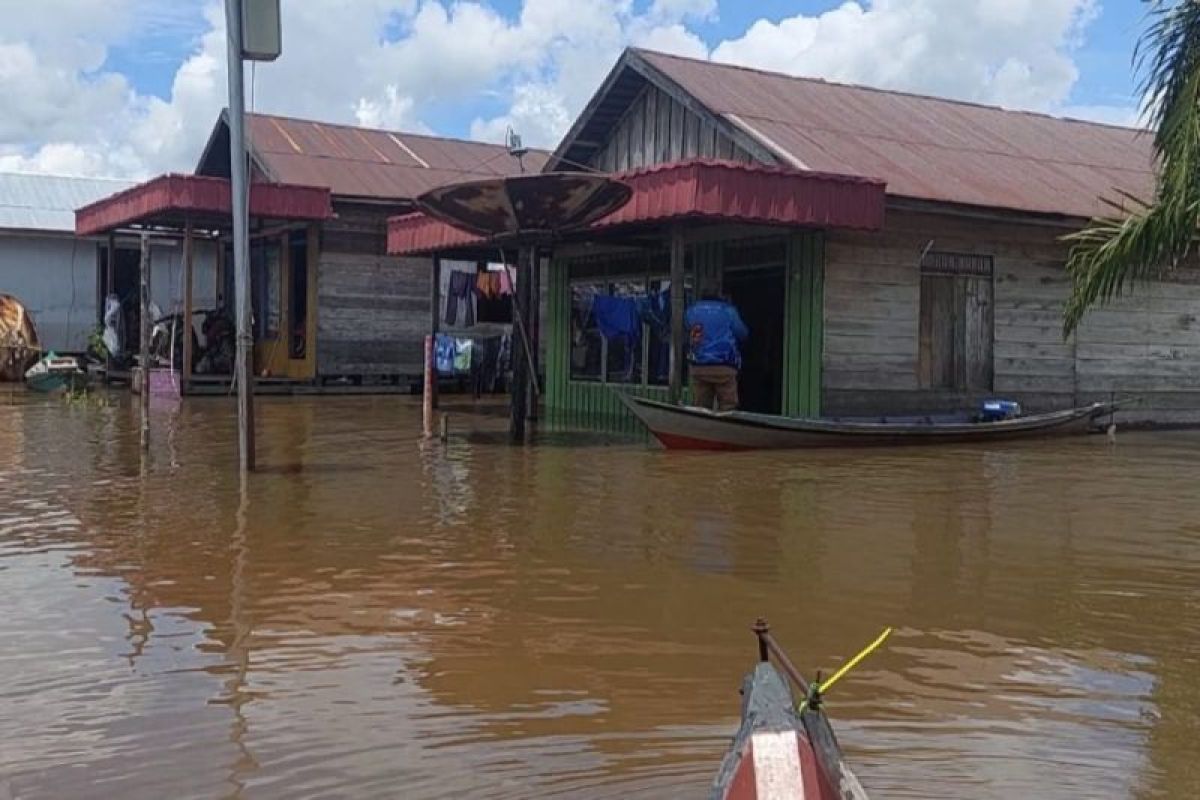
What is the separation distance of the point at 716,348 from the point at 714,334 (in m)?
0.15

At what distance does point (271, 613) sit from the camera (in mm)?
6148

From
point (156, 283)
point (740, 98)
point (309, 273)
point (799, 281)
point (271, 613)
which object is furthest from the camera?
point (156, 283)

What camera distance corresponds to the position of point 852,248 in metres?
15.4

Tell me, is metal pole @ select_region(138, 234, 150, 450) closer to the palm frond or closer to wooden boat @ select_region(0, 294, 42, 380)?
the palm frond

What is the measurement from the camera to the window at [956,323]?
1614 centimetres

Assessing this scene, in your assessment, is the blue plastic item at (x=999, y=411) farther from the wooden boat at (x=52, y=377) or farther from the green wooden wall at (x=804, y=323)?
the wooden boat at (x=52, y=377)

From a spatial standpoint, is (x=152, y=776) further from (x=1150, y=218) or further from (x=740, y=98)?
(x=740, y=98)

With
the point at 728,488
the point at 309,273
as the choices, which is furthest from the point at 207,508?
the point at 309,273

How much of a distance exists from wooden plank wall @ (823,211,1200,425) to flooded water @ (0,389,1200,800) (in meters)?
4.53

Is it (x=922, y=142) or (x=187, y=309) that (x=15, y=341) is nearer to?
(x=187, y=309)

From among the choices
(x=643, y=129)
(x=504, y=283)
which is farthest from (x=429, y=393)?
(x=504, y=283)

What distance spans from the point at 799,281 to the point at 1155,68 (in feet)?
14.9

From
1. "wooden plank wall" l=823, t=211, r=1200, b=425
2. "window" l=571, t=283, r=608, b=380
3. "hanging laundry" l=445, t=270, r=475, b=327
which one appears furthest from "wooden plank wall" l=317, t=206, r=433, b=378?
"wooden plank wall" l=823, t=211, r=1200, b=425

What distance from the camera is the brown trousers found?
1416 cm
